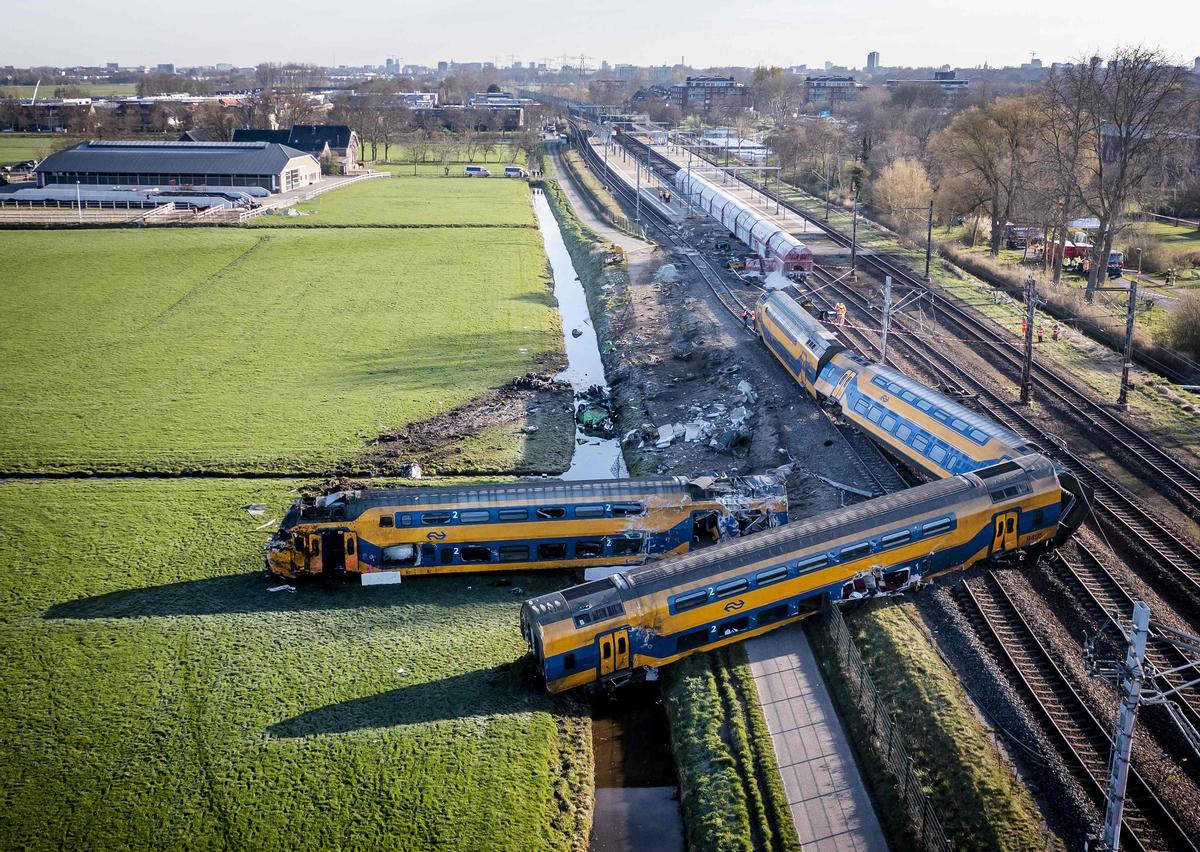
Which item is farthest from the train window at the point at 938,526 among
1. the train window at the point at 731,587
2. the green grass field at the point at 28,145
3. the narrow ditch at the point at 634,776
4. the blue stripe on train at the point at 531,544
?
the green grass field at the point at 28,145

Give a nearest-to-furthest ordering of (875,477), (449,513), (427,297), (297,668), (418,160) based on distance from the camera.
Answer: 1. (297,668)
2. (449,513)
3. (875,477)
4. (427,297)
5. (418,160)

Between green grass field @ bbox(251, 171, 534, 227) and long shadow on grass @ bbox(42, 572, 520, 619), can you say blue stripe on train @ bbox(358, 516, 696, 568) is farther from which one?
green grass field @ bbox(251, 171, 534, 227)

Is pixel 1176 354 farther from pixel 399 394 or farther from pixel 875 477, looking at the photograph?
pixel 399 394

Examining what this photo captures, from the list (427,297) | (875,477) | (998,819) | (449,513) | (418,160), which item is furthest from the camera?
(418,160)

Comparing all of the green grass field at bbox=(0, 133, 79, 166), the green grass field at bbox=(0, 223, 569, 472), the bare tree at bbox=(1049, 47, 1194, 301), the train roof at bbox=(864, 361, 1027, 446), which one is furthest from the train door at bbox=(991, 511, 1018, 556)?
the green grass field at bbox=(0, 133, 79, 166)

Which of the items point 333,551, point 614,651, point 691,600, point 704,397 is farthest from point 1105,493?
point 333,551

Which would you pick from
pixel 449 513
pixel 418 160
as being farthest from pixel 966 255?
pixel 418 160

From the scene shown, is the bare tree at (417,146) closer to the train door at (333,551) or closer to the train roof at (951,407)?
the train roof at (951,407)
